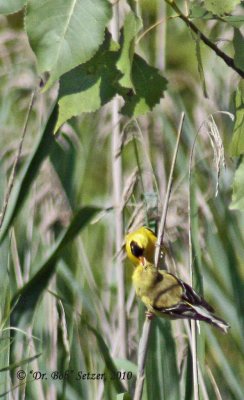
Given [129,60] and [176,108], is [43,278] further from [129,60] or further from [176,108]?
[176,108]

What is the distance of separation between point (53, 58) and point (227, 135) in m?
1.04

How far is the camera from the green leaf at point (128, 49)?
0.81 m

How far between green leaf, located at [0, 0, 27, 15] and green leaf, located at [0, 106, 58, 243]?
449 mm

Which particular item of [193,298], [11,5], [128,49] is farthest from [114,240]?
[11,5]

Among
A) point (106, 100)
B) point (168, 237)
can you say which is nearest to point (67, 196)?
point (168, 237)

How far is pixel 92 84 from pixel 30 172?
1.09ft

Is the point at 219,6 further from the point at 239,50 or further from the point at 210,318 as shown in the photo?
the point at 210,318

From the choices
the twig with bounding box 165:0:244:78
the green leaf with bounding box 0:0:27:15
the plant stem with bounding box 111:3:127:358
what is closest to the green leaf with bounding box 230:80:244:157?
the twig with bounding box 165:0:244:78

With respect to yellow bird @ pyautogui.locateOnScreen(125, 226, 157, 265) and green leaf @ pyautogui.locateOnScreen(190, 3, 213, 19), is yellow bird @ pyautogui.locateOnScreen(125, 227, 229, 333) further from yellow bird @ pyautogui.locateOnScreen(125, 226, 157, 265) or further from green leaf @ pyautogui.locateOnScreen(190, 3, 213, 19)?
green leaf @ pyautogui.locateOnScreen(190, 3, 213, 19)

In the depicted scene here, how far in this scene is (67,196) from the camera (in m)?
1.66

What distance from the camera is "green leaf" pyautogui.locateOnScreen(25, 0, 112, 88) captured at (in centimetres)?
71

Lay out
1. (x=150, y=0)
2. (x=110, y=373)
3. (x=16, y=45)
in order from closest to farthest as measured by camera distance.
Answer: (x=110, y=373) < (x=150, y=0) < (x=16, y=45)

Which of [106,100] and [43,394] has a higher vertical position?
[106,100]

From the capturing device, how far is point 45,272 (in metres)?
1.04
